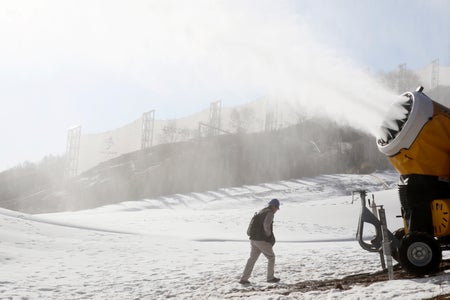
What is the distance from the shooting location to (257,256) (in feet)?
32.9

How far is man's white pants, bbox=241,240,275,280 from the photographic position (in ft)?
32.6

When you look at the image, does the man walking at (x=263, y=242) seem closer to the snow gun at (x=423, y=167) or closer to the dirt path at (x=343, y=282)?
the dirt path at (x=343, y=282)

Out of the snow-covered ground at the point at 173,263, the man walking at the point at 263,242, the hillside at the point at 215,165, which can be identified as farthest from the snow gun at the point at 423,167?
the hillside at the point at 215,165

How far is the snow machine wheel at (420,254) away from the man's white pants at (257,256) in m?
2.80

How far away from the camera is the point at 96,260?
13.7 metres

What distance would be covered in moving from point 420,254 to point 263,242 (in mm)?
3245

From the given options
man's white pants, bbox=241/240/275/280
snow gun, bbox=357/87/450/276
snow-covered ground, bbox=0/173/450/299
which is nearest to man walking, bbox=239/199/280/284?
man's white pants, bbox=241/240/275/280

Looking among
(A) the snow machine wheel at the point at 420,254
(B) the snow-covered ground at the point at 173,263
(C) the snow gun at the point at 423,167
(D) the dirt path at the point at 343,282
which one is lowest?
(B) the snow-covered ground at the point at 173,263

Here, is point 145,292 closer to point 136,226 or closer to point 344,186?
point 136,226

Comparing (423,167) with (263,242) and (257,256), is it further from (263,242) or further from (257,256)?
(257,256)

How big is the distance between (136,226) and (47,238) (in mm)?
8559

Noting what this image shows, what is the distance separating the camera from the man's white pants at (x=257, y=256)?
9.93 m

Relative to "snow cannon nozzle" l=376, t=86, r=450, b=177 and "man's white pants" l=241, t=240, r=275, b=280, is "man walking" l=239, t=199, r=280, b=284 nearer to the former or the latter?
"man's white pants" l=241, t=240, r=275, b=280

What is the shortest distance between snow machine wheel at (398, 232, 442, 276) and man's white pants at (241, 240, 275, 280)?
2.80m
